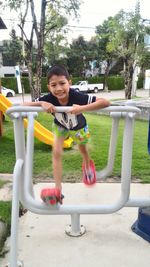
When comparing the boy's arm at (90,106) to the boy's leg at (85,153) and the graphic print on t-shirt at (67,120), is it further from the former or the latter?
the boy's leg at (85,153)

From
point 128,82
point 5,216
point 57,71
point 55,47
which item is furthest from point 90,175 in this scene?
point 55,47

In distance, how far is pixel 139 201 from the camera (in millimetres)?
2113

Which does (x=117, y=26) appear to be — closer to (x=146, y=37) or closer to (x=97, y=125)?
(x=146, y=37)

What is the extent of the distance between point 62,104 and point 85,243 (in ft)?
3.41

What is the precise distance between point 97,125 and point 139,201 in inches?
204

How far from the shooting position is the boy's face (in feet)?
6.66

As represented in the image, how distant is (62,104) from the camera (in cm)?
218

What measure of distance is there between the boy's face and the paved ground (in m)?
1.09

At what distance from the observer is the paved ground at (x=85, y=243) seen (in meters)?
2.03

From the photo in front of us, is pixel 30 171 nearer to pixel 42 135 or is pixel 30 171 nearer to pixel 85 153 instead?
pixel 85 153

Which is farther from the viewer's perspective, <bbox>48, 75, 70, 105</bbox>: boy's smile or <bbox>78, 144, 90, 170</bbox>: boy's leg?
<bbox>78, 144, 90, 170</bbox>: boy's leg

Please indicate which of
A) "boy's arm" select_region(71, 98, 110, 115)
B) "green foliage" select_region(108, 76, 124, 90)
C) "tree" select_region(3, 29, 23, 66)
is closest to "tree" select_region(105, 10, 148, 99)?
"boy's arm" select_region(71, 98, 110, 115)

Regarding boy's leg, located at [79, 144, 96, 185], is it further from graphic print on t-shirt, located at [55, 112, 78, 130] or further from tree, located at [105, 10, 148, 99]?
tree, located at [105, 10, 148, 99]

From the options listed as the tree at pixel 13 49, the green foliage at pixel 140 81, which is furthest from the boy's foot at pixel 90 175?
the green foliage at pixel 140 81
